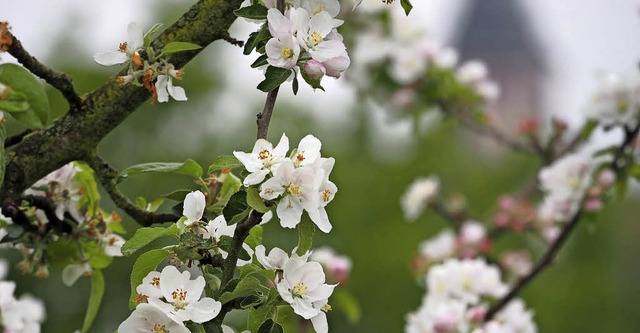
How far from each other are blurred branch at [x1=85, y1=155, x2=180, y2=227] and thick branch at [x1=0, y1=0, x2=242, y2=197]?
3cm

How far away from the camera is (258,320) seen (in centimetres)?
111

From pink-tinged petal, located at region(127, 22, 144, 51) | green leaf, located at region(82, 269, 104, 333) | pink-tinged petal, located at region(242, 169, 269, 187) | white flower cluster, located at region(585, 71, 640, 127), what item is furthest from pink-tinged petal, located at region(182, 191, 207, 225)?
white flower cluster, located at region(585, 71, 640, 127)

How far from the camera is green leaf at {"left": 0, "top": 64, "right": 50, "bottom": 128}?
1159 millimetres

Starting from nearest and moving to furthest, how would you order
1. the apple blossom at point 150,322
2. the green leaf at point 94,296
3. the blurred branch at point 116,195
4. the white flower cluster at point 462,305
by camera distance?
the apple blossom at point 150,322, the blurred branch at point 116,195, the green leaf at point 94,296, the white flower cluster at point 462,305

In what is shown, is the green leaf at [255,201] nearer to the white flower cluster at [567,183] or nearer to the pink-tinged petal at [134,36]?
the pink-tinged petal at [134,36]

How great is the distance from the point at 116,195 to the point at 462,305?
1.35m

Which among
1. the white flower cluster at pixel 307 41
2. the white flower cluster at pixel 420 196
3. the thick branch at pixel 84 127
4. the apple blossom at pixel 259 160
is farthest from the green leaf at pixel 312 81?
the white flower cluster at pixel 420 196

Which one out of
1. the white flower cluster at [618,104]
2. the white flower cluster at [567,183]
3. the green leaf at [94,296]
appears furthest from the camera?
the white flower cluster at [567,183]

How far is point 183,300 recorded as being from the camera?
1061 millimetres

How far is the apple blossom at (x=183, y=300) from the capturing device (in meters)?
1.05

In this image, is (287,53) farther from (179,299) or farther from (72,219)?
(72,219)

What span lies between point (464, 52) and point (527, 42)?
4.86 metres

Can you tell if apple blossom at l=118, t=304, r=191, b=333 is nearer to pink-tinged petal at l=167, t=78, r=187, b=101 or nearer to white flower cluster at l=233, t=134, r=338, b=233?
white flower cluster at l=233, t=134, r=338, b=233

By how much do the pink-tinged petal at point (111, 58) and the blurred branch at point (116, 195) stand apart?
7.9 inches
